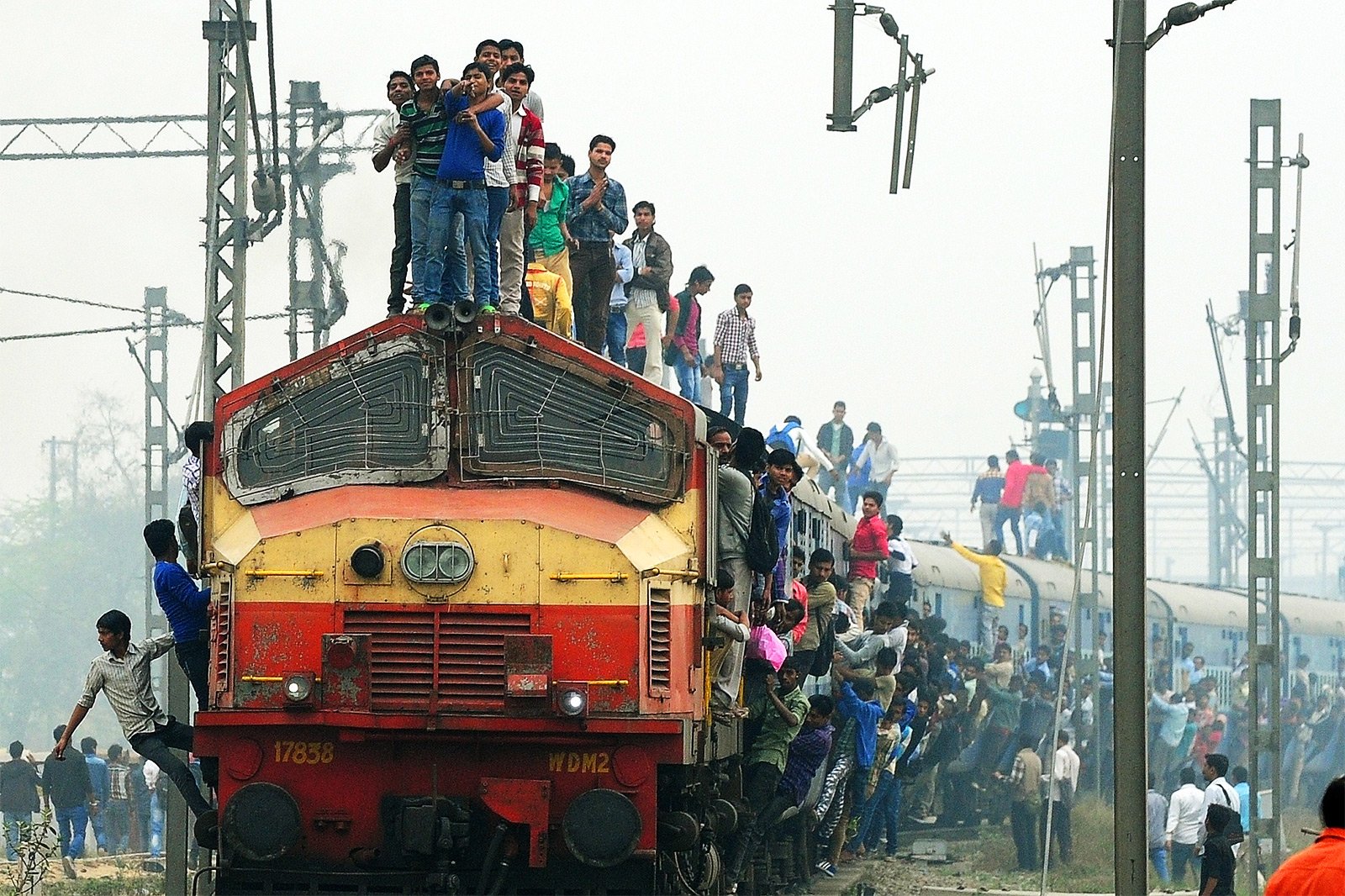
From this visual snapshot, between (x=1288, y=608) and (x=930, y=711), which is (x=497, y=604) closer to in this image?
(x=930, y=711)

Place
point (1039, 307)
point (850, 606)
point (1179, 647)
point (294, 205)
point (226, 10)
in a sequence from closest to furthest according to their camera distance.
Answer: point (226, 10)
point (850, 606)
point (294, 205)
point (1179, 647)
point (1039, 307)

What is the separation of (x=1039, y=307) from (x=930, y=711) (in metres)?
23.1

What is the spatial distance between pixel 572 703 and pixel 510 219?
4.47 m

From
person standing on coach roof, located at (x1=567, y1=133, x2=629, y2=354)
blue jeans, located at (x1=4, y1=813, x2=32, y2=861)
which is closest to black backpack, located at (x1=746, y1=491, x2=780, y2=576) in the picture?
person standing on coach roof, located at (x1=567, y1=133, x2=629, y2=354)

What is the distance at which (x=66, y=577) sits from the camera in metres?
70.5

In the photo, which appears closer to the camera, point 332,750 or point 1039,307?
point 332,750

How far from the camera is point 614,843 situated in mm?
11352

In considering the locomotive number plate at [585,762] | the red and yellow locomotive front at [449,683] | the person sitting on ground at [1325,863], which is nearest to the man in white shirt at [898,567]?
the red and yellow locomotive front at [449,683]

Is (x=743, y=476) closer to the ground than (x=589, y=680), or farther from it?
farther from it

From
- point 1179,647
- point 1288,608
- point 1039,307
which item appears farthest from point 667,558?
point 1039,307

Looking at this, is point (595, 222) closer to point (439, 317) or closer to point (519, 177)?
point (519, 177)

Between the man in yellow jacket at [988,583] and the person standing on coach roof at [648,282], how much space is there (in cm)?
1362

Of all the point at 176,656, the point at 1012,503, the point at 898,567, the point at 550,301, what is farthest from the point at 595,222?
the point at 1012,503

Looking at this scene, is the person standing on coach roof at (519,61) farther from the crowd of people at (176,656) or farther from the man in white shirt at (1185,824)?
the man in white shirt at (1185,824)
